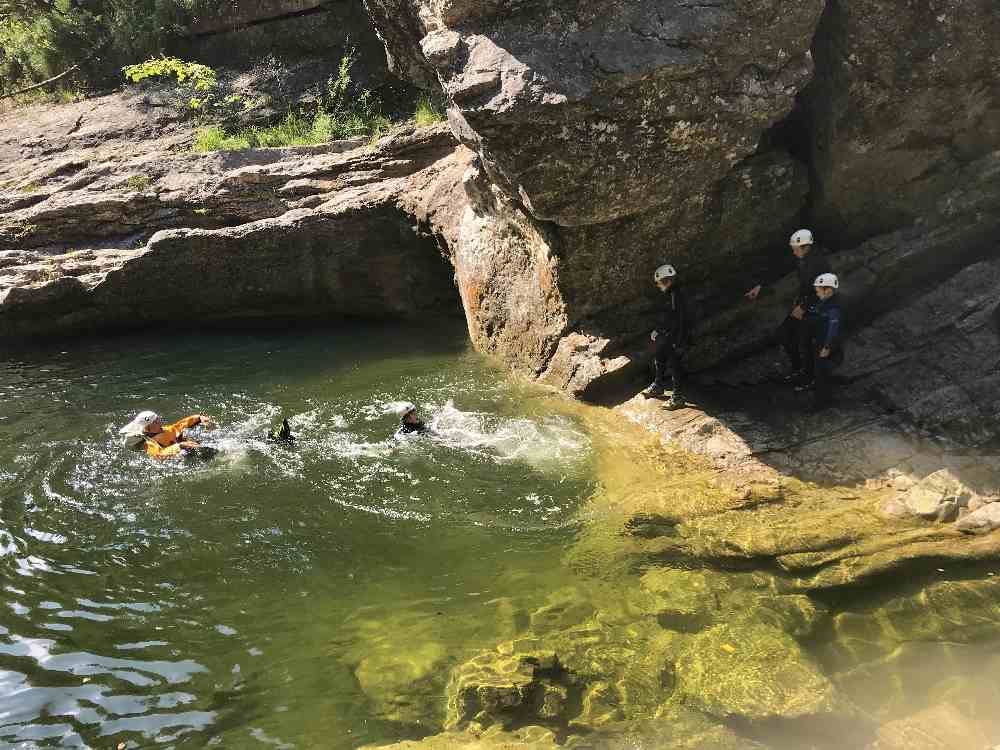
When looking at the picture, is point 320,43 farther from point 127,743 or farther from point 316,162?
point 127,743

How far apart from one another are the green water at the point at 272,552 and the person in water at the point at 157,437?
0.19m

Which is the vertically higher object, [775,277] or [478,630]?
[775,277]

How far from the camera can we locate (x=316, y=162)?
1408 cm

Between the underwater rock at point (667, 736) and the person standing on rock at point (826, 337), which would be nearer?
the underwater rock at point (667, 736)

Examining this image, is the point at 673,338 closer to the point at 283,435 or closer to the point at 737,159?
the point at 737,159

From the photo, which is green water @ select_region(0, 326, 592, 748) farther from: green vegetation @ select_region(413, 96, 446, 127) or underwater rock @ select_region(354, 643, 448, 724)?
green vegetation @ select_region(413, 96, 446, 127)

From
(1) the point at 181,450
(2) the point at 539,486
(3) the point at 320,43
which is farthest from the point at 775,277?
(3) the point at 320,43

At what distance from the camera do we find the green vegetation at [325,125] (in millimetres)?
15474

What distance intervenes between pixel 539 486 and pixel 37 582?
5.04 meters

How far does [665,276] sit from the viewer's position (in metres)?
9.27

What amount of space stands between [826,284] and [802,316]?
0.54 m

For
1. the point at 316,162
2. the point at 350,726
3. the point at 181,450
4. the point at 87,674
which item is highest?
the point at 316,162

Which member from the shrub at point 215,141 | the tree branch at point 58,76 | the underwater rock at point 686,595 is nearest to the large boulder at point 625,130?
the underwater rock at point 686,595

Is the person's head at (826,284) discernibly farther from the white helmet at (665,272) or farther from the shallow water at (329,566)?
the shallow water at (329,566)
